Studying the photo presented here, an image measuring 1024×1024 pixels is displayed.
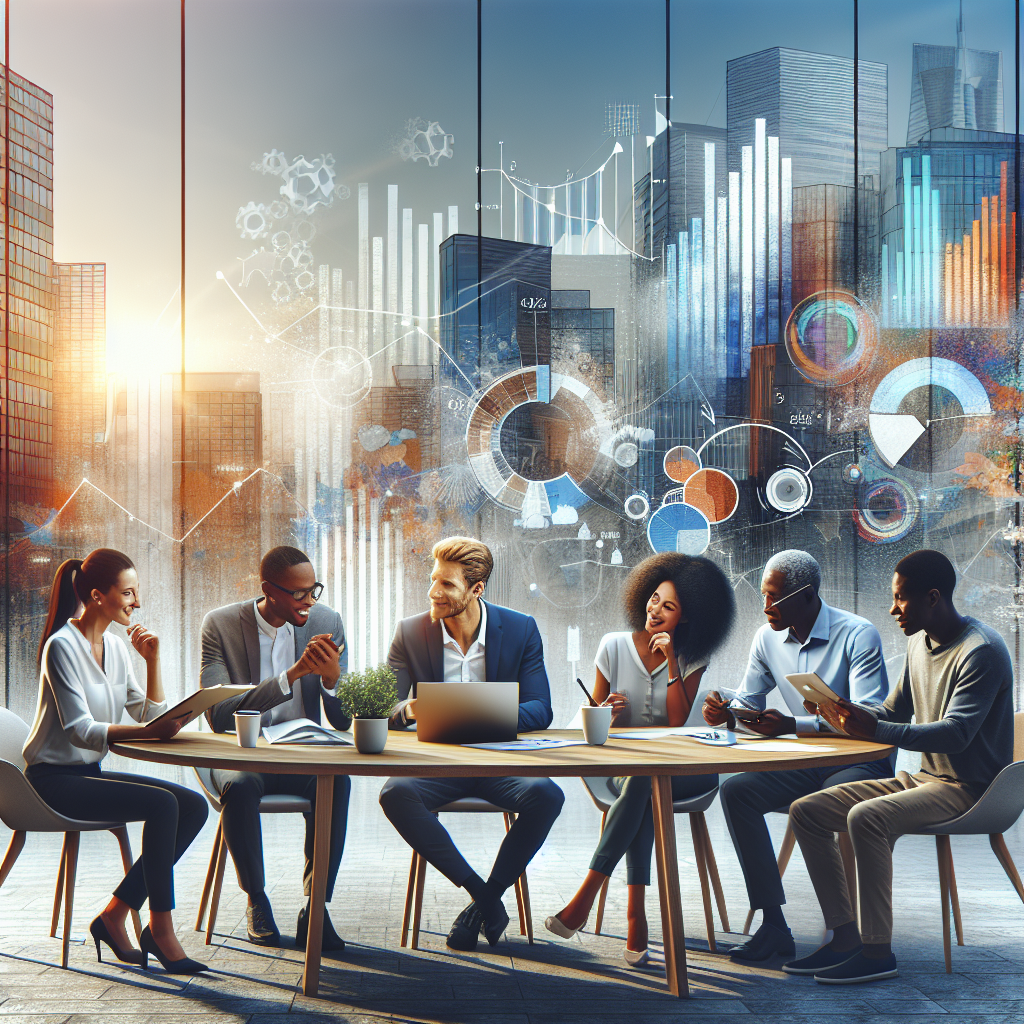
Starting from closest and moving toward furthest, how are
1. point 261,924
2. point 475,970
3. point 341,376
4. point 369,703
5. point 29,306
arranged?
point 369,703, point 475,970, point 261,924, point 29,306, point 341,376

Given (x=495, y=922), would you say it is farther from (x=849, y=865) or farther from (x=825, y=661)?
(x=825, y=661)

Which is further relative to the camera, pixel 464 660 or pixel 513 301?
pixel 513 301

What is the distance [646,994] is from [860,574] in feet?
10.6

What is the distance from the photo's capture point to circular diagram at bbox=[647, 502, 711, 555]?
5633 millimetres

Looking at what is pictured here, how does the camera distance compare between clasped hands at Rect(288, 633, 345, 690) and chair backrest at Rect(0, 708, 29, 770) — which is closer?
clasped hands at Rect(288, 633, 345, 690)

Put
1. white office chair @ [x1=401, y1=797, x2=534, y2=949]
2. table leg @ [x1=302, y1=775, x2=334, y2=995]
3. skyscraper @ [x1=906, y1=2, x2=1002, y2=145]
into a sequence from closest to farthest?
1. table leg @ [x1=302, y1=775, x2=334, y2=995]
2. white office chair @ [x1=401, y1=797, x2=534, y2=949]
3. skyscraper @ [x1=906, y1=2, x2=1002, y2=145]

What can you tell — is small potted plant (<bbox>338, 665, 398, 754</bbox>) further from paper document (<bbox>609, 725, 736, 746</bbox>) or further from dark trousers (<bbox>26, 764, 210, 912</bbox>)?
paper document (<bbox>609, 725, 736, 746</bbox>)

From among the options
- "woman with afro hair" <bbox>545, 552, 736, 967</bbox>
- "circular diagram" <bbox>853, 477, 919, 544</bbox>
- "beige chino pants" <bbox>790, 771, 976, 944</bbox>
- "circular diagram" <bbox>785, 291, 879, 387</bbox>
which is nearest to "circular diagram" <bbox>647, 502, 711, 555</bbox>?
"circular diagram" <bbox>853, 477, 919, 544</bbox>

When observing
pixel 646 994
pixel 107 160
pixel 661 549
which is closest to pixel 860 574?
pixel 661 549

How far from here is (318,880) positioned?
2.91 metres

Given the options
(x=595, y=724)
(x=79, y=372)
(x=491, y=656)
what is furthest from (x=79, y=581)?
(x=79, y=372)

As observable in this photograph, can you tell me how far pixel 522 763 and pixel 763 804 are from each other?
44.1 inches

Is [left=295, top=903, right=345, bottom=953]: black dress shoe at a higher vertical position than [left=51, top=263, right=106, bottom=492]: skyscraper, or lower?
lower

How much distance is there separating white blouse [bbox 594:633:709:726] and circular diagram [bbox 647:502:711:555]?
1.79 metres
